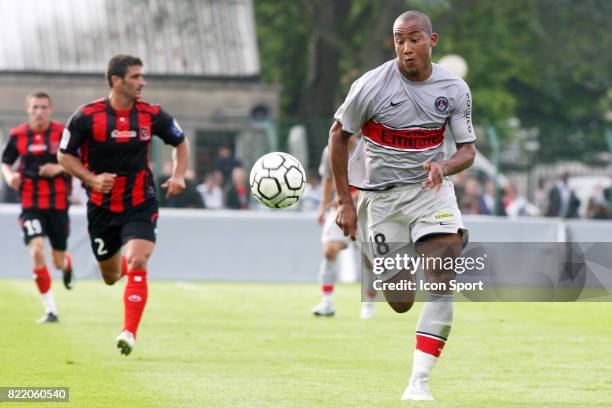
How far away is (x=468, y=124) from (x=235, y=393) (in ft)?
7.36

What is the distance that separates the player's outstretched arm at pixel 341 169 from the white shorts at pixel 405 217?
290 mm

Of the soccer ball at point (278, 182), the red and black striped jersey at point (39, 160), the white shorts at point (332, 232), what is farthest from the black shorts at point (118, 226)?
the white shorts at point (332, 232)

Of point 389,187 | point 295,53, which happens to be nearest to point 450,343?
point 389,187

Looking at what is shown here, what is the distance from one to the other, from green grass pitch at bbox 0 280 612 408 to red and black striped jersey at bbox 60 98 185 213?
4.23 feet

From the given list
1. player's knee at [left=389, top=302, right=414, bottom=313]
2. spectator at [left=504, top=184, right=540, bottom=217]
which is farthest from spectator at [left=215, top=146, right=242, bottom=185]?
player's knee at [left=389, top=302, right=414, bottom=313]

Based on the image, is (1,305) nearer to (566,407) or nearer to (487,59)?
(566,407)

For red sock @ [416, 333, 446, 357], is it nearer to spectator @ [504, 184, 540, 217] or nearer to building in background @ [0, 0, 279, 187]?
spectator @ [504, 184, 540, 217]

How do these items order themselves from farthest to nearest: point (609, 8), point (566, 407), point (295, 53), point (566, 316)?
point (295, 53) → point (609, 8) → point (566, 316) → point (566, 407)

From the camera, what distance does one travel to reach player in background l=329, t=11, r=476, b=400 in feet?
28.5

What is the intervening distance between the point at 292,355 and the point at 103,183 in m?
2.06

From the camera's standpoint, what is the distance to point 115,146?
1159 centimetres

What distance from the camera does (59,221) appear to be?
15125 mm

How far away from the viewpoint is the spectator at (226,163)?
971 inches

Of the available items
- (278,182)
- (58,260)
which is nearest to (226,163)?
(58,260)
